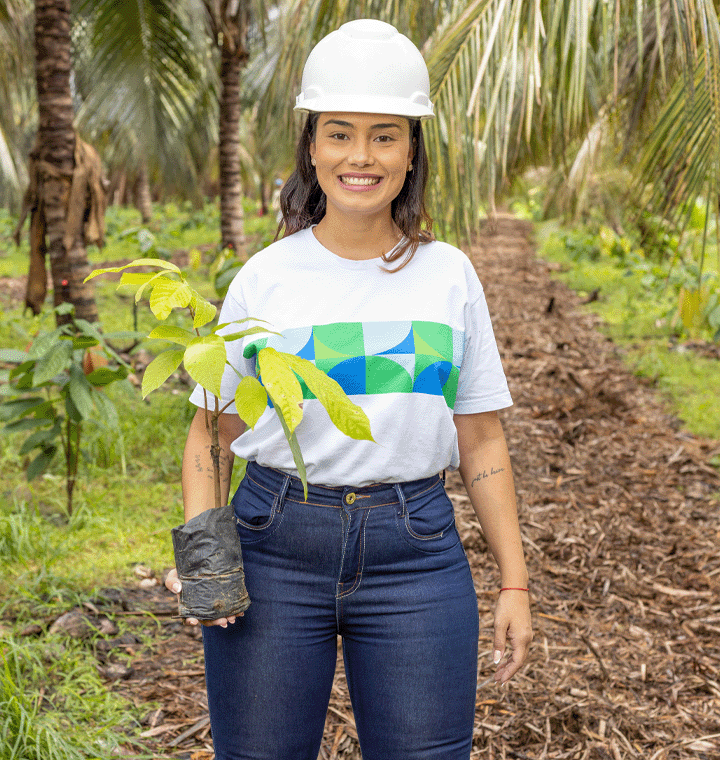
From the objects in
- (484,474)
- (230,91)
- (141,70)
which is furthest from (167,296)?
(230,91)

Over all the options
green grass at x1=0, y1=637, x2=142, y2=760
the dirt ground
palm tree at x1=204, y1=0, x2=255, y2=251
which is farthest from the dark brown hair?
palm tree at x1=204, y1=0, x2=255, y2=251

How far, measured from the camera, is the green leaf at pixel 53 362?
3076mm

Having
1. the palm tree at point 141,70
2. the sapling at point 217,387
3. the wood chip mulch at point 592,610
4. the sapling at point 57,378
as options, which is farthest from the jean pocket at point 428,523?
the palm tree at point 141,70

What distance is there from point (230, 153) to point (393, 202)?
751cm

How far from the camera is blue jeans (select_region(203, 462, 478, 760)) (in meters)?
1.28

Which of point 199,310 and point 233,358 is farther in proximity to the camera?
point 233,358

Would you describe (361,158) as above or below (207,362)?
above

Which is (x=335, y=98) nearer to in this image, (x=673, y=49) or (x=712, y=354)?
(x=673, y=49)

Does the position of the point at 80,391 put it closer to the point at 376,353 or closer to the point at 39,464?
the point at 39,464

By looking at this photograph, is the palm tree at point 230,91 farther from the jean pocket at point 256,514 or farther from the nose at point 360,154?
the jean pocket at point 256,514

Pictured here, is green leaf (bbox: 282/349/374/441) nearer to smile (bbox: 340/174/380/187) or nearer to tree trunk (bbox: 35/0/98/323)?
smile (bbox: 340/174/380/187)

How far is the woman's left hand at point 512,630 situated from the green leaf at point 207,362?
67 cm

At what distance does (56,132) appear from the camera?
4.48 meters

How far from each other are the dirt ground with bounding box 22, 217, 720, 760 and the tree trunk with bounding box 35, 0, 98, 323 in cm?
226
